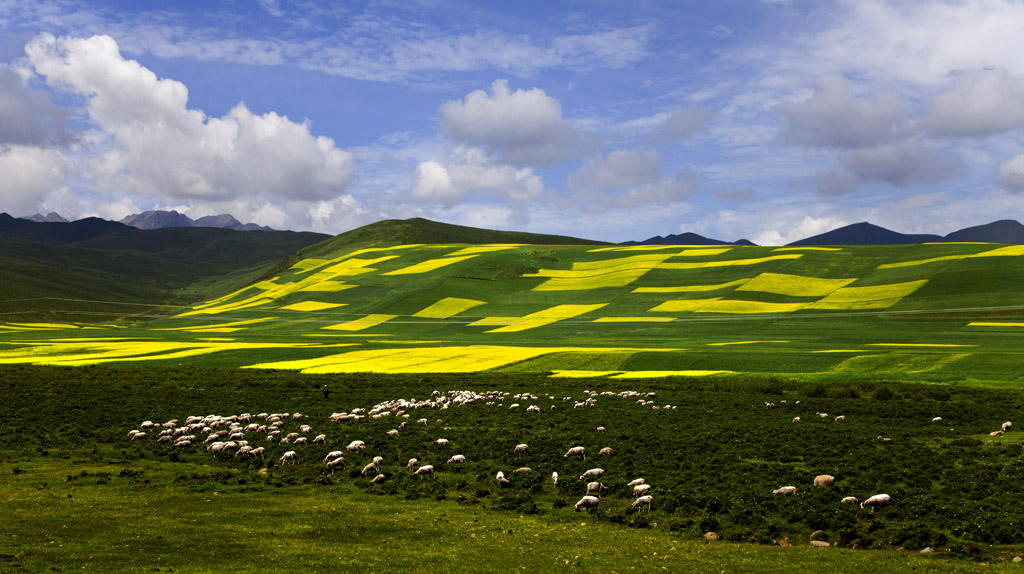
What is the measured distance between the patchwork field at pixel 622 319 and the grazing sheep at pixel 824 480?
107ft

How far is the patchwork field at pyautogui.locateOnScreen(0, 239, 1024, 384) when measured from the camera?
64.9 metres

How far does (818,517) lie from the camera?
2033 centimetres

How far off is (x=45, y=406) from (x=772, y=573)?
154 ft

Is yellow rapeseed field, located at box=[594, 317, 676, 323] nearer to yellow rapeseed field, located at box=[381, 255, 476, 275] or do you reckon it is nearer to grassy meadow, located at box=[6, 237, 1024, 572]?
grassy meadow, located at box=[6, 237, 1024, 572]

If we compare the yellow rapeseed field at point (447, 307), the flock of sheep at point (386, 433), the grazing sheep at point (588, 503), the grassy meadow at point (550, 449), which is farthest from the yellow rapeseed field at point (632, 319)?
the grazing sheep at point (588, 503)

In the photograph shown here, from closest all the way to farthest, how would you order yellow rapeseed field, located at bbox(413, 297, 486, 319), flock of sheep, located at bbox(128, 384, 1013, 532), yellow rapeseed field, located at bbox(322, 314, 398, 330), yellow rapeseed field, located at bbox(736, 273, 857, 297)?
flock of sheep, located at bbox(128, 384, 1013, 532)
yellow rapeseed field, located at bbox(736, 273, 857, 297)
yellow rapeseed field, located at bbox(322, 314, 398, 330)
yellow rapeseed field, located at bbox(413, 297, 486, 319)

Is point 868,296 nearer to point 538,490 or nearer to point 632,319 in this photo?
point 632,319

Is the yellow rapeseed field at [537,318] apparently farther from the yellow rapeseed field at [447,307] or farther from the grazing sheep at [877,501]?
the grazing sheep at [877,501]

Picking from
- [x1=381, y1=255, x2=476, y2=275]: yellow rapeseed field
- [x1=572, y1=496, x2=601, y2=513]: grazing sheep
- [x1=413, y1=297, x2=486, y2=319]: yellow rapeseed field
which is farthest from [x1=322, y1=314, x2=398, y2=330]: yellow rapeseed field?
[x1=572, y1=496, x2=601, y2=513]: grazing sheep

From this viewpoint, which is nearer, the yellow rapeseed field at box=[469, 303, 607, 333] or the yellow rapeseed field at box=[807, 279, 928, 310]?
the yellow rapeseed field at box=[807, 279, 928, 310]

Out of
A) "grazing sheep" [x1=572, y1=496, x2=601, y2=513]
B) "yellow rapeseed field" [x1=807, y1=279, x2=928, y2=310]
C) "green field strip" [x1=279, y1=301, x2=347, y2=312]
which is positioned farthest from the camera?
"green field strip" [x1=279, y1=301, x2=347, y2=312]

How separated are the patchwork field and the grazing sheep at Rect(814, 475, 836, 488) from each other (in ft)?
107

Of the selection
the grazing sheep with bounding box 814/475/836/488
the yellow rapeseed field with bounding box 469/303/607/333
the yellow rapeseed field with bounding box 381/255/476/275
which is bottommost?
the grazing sheep with bounding box 814/475/836/488

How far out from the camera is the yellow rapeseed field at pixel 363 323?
11656cm
